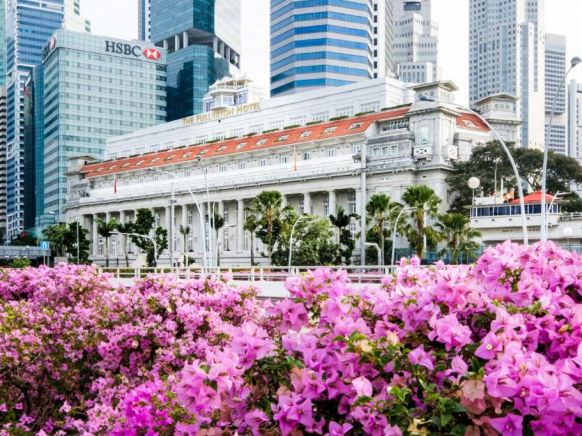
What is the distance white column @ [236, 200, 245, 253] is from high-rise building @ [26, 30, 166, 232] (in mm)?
79500

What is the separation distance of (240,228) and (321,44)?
58966 millimetres

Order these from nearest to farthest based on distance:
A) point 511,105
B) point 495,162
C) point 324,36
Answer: point 495,162
point 511,105
point 324,36

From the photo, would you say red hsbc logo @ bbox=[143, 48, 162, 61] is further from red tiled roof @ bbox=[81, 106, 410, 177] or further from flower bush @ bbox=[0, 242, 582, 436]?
flower bush @ bbox=[0, 242, 582, 436]

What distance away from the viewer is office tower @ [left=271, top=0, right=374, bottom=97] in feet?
508

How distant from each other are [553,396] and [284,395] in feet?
7.22

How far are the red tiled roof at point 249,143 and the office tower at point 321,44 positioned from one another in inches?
1446

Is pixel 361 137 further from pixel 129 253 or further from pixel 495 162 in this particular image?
pixel 129 253

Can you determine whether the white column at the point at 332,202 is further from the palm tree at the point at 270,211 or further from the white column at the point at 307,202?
the palm tree at the point at 270,211

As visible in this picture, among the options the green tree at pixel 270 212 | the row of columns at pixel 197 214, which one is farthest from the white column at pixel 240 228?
the green tree at pixel 270 212

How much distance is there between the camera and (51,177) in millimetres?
191625

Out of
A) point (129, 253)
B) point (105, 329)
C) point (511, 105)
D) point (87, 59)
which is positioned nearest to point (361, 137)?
point (511, 105)

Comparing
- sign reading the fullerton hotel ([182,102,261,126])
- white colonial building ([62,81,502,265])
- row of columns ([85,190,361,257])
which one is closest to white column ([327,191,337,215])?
row of columns ([85,190,361,257])

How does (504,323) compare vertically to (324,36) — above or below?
below

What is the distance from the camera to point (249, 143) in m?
119
